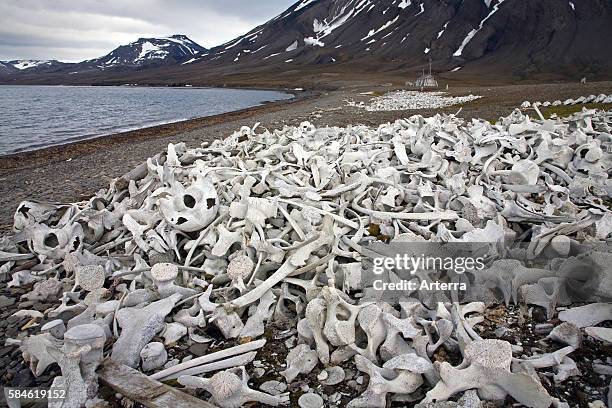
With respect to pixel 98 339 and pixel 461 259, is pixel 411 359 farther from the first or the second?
pixel 98 339

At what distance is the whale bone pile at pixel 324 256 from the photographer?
8.63 feet

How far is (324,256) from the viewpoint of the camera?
3684 mm

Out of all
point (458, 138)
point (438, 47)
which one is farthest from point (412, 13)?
point (458, 138)

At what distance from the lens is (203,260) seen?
4.10 metres

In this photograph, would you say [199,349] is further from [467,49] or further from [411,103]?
[467,49]

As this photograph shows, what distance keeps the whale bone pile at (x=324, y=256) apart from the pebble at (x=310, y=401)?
0.16m

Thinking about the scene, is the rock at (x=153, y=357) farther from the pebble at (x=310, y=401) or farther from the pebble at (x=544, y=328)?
the pebble at (x=544, y=328)

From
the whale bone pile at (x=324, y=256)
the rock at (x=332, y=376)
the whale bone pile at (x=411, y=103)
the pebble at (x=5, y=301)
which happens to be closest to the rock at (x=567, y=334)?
the whale bone pile at (x=324, y=256)

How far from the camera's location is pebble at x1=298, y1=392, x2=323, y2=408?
2482mm

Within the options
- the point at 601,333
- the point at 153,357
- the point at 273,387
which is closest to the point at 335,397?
the point at 273,387

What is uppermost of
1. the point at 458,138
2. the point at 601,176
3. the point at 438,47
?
the point at 438,47

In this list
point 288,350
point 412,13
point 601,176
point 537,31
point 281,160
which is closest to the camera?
point 288,350

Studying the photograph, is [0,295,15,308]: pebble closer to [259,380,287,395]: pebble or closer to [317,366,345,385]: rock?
[259,380,287,395]: pebble

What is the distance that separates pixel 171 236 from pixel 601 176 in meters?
5.15
